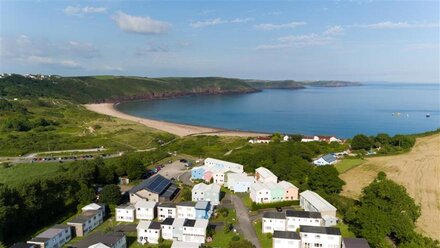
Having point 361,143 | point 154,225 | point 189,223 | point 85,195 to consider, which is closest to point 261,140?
point 361,143

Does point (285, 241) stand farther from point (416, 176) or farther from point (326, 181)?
point (416, 176)

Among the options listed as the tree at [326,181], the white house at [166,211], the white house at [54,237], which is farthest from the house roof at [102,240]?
the tree at [326,181]

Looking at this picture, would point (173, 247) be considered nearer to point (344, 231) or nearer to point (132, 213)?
point (132, 213)

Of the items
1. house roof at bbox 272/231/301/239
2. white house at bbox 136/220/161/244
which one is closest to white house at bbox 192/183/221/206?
white house at bbox 136/220/161/244

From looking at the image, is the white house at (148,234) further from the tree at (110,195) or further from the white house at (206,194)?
the white house at (206,194)

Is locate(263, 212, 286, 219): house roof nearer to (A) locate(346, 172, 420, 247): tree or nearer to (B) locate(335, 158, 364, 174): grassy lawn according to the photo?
(A) locate(346, 172, 420, 247): tree
